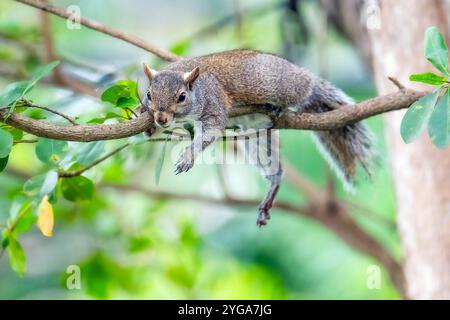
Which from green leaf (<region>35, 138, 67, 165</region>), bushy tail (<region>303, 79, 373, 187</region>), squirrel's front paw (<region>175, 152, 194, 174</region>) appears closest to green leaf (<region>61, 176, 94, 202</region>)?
green leaf (<region>35, 138, 67, 165</region>)

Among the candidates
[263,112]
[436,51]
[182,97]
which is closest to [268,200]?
[263,112]

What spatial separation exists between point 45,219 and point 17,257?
25cm

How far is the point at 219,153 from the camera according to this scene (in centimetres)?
282

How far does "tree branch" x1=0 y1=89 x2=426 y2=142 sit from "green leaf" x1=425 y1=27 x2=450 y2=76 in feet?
0.67

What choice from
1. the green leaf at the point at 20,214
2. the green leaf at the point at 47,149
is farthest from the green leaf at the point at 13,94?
the green leaf at the point at 20,214

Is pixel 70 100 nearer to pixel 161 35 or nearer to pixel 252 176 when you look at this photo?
pixel 252 176

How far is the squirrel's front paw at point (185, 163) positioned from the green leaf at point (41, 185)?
0.86 feet

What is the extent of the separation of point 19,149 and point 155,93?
7.46 ft

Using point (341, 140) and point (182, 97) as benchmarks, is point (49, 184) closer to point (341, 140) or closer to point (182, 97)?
point (182, 97)

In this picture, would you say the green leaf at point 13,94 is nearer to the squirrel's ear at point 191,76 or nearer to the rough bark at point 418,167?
the squirrel's ear at point 191,76

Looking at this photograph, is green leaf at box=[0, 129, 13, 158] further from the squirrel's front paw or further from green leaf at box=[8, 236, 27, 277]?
green leaf at box=[8, 236, 27, 277]

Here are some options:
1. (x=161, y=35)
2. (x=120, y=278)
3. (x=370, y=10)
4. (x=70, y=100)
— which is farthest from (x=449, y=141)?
(x=161, y=35)

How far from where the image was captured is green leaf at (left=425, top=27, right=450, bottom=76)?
1.44m

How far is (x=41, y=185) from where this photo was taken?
172 centimetres
